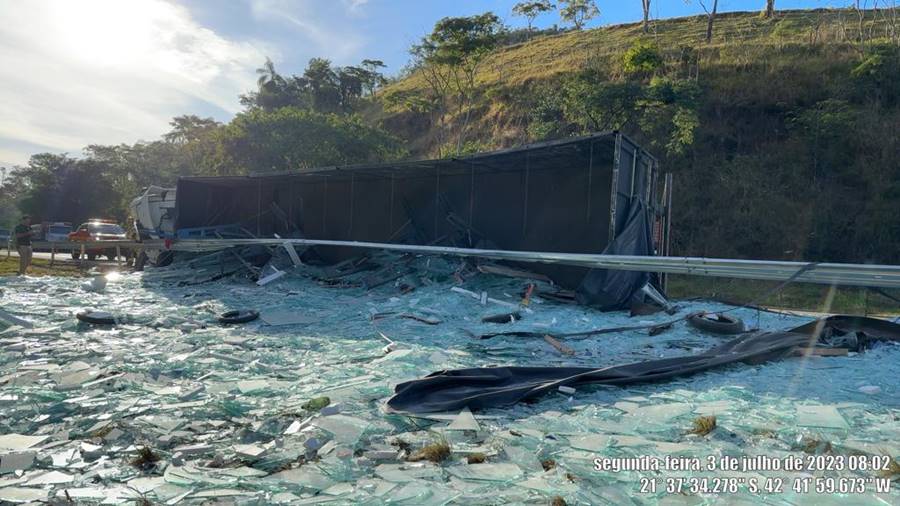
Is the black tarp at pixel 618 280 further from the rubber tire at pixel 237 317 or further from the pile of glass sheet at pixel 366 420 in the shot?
the rubber tire at pixel 237 317

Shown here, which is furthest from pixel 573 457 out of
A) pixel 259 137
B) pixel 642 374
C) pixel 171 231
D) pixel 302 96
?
pixel 302 96

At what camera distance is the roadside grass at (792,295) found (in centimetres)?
1231

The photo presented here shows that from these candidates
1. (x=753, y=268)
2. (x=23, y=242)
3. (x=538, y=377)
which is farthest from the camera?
(x=23, y=242)

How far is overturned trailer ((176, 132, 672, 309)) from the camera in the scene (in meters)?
9.92

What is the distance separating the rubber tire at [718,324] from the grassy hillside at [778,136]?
14.0m

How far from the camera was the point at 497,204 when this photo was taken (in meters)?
12.2

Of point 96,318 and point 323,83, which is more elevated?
point 323,83

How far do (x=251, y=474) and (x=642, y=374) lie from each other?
318cm

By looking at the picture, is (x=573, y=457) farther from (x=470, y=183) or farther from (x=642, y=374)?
(x=470, y=183)

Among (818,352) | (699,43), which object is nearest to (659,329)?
(818,352)

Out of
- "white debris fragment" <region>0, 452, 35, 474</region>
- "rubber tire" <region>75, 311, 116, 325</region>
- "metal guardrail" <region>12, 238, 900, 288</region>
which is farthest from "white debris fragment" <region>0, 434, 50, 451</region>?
"metal guardrail" <region>12, 238, 900, 288</region>

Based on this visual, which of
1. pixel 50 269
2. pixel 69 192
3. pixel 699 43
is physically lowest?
pixel 50 269

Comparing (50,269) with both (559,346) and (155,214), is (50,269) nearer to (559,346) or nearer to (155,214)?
(155,214)

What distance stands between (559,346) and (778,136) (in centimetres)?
2157
